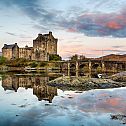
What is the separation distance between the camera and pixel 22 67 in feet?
589

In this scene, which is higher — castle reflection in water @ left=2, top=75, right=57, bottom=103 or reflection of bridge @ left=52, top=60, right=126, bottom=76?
reflection of bridge @ left=52, top=60, right=126, bottom=76

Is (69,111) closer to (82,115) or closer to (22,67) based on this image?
(82,115)

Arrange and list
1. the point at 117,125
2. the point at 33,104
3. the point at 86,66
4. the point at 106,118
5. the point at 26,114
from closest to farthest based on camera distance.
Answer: the point at 117,125 < the point at 106,118 < the point at 26,114 < the point at 33,104 < the point at 86,66

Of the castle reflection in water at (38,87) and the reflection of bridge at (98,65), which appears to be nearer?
the castle reflection in water at (38,87)

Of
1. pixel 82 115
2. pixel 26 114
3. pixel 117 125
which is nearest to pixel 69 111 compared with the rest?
pixel 82 115

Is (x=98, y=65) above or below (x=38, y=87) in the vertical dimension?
above

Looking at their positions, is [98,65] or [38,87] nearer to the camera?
[38,87]

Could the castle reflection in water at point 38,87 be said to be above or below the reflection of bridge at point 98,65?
below

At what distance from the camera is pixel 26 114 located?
2589 cm

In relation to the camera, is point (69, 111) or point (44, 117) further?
point (69, 111)

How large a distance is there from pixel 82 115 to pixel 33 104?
27.2 ft

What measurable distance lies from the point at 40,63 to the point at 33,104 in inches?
5979

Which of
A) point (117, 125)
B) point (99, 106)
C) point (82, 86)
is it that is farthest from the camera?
point (82, 86)

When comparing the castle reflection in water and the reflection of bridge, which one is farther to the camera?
the reflection of bridge
